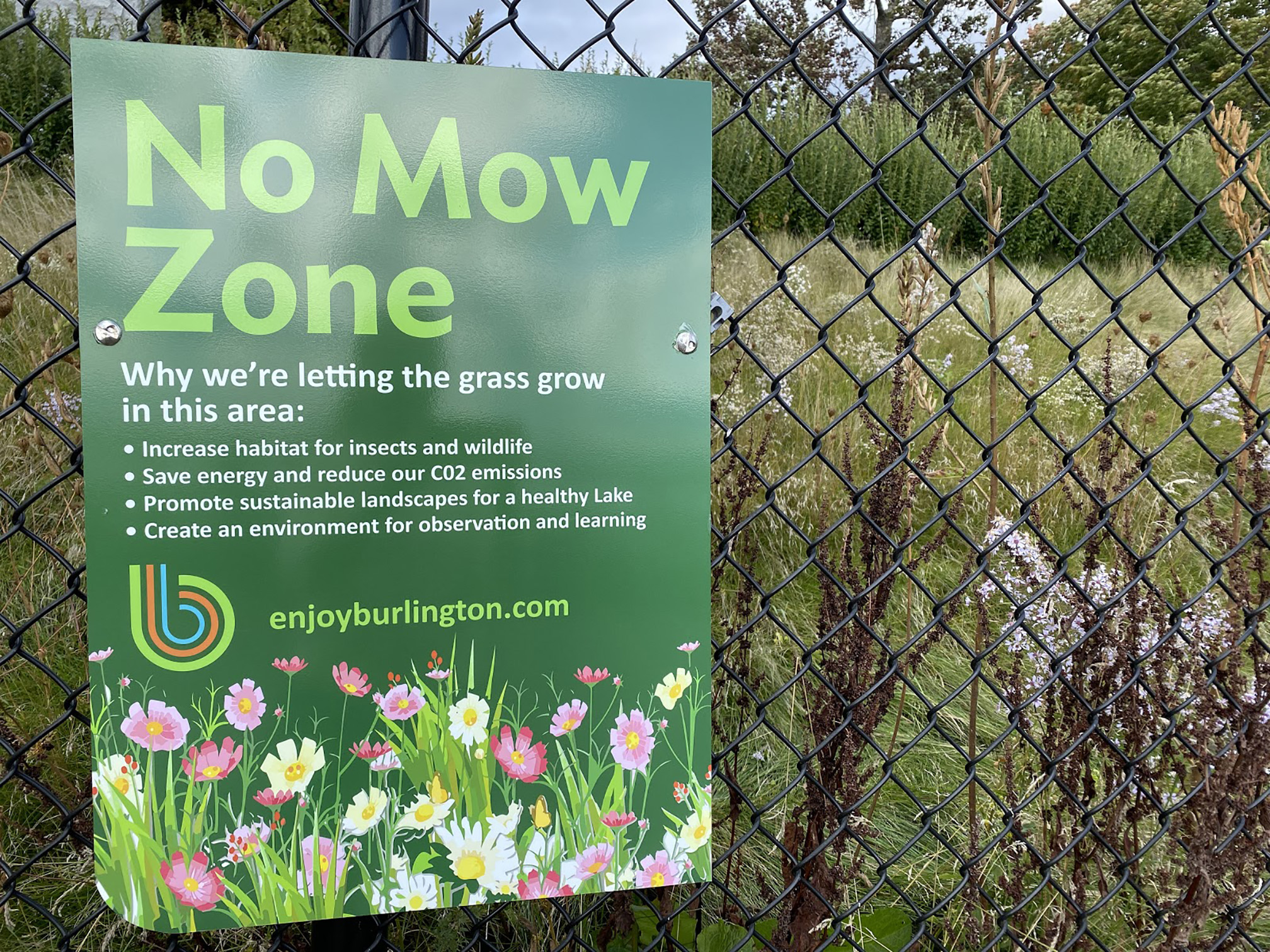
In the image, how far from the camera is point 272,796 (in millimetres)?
1158

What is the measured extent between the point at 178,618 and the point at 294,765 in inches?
9.4

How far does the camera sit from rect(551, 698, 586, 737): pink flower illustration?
125cm

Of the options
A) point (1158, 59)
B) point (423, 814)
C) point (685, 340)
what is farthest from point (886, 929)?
point (1158, 59)

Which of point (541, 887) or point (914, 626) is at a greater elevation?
point (914, 626)

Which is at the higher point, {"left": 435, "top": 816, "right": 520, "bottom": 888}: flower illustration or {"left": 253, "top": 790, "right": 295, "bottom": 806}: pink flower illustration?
{"left": 253, "top": 790, "right": 295, "bottom": 806}: pink flower illustration

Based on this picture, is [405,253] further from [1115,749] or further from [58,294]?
[58,294]

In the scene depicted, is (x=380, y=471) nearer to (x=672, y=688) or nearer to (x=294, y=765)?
(x=294, y=765)

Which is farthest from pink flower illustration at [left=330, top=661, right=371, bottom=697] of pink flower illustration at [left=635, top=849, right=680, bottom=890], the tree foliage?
the tree foliage

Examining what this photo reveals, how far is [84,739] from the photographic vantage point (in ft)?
7.28

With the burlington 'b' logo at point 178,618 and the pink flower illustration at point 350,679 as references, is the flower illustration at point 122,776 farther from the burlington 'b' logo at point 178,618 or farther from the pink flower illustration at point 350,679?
the pink flower illustration at point 350,679

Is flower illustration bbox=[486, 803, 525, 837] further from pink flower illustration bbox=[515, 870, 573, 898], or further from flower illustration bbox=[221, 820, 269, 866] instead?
flower illustration bbox=[221, 820, 269, 866]

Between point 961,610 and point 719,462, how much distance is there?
101 centimetres

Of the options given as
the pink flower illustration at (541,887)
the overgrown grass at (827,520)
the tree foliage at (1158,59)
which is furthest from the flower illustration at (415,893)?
the tree foliage at (1158,59)

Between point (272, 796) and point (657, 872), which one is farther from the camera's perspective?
point (657, 872)
